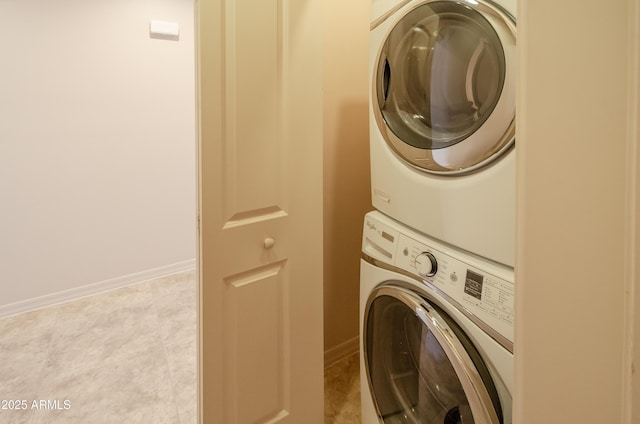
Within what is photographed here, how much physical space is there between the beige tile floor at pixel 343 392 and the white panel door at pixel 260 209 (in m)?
0.19

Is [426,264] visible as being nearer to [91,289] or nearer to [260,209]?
[260,209]

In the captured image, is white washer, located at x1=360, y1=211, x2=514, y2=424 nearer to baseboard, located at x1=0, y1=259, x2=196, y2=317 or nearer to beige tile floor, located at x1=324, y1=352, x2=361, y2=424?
beige tile floor, located at x1=324, y1=352, x2=361, y2=424

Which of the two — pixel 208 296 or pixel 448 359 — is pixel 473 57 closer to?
pixel 448 359

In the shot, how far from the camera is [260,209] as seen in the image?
1124 mm

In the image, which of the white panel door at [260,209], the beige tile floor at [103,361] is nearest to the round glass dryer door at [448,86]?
the white panel door at [260,209]

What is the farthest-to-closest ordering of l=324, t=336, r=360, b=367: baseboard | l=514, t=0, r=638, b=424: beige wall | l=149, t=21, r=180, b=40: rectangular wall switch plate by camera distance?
l=149, t=21, r=180, b=40: rectangular wall switch plate
l=324, t=336, r=360, b=367: baseboard
l=514, t=0, r=638, b=424: beige wall

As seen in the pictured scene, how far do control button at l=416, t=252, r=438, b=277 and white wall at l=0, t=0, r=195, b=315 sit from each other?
2.60m

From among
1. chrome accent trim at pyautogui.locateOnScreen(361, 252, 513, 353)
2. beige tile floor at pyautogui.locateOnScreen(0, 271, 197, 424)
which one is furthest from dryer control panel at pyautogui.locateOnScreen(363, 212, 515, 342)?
beige tile floor at pyautogui.locateOnScreen(0, 271, 197, 424)

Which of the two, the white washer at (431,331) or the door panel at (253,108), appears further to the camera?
the door panel at (253,108)

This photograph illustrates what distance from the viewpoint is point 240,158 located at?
105 cm

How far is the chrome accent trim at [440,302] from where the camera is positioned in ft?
2.20

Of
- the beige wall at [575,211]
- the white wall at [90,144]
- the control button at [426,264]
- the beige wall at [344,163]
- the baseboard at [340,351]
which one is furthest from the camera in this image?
the white wall at [90,144]

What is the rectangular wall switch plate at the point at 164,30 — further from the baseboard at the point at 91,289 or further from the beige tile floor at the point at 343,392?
the beige tile floor at the point at 343,392

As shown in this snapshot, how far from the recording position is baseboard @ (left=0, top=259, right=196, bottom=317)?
230 cm
